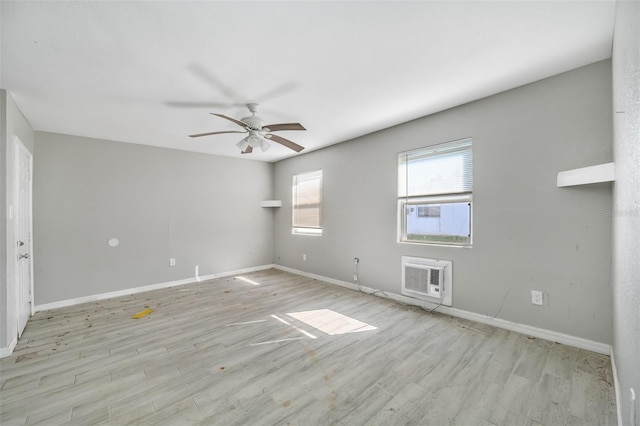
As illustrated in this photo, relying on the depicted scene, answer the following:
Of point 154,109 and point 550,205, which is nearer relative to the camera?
point 550,205

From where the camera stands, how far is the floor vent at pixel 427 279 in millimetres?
3260

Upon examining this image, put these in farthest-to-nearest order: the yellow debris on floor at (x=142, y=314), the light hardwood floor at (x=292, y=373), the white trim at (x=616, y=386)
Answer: the yellow debris on floor at (x=142, y=314)
the light hardwood floor at (x=292, y=373)
the white trim at (x=616, y=386)

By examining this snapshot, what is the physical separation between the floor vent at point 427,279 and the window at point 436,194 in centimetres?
30

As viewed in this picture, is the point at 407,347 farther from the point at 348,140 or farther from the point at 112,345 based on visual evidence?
the point at 348,140

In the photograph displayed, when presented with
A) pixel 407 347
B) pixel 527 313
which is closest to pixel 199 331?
pixel 407 347

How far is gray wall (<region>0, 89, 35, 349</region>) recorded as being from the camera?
2.42 m

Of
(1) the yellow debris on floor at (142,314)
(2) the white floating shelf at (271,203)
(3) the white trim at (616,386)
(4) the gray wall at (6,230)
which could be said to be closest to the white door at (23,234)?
(4) the gray wall at (6,230)

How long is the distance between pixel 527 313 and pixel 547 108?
2063mm

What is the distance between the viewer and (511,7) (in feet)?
5.42

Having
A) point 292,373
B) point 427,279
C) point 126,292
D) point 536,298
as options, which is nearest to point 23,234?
point 126,292

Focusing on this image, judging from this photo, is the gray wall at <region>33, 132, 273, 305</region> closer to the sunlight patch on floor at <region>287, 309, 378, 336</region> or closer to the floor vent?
the sunlight patch on floor at <region>287, 309, 378, 336</region>

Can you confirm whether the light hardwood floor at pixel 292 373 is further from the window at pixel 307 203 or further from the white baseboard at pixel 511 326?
the window at pixel 307 203

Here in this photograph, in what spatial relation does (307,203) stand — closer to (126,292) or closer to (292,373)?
(126,292)

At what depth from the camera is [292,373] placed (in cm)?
212
